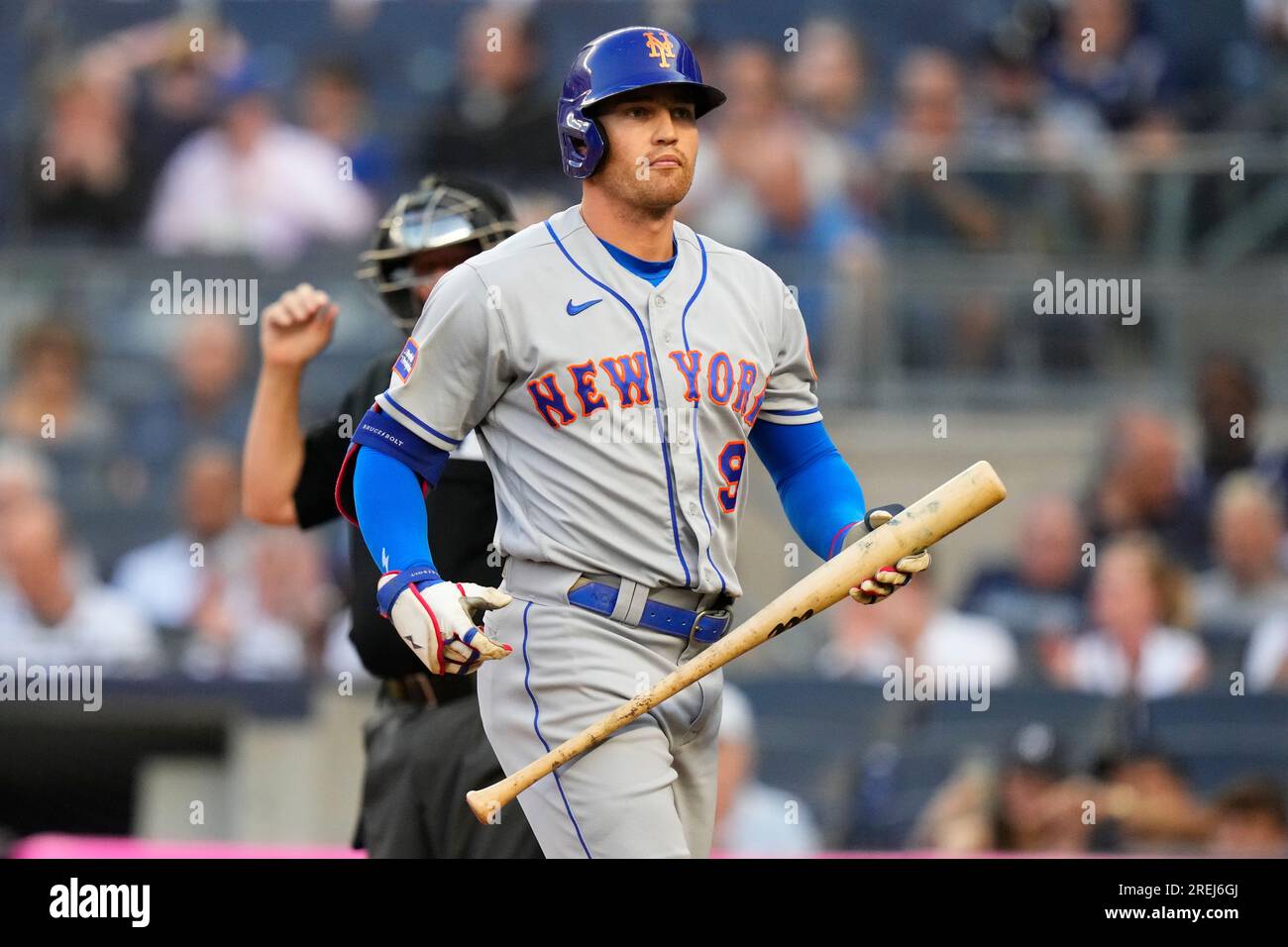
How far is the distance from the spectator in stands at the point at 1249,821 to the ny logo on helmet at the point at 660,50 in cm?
369

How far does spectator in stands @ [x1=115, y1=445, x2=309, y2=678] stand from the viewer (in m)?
7.80

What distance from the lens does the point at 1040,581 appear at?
778 centimetres

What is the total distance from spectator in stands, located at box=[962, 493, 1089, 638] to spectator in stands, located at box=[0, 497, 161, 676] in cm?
306

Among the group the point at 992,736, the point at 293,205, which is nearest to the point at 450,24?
the point at 293,205

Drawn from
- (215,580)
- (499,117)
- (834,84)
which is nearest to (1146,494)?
(834,84)

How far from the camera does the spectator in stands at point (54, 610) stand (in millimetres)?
7492

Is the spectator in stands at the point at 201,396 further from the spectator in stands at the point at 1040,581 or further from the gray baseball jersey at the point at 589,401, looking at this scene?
the gray baseball jersey at the point at 589,401

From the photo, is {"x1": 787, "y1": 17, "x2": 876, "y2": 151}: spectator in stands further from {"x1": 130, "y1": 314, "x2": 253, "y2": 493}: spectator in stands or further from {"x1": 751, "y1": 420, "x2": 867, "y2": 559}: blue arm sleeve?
{"x1": 751, "y1": 420, "x2": 867, "y2": 559}: blue arm sleeve

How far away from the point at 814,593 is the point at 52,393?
5624mm

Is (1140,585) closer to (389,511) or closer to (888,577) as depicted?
(888,577)

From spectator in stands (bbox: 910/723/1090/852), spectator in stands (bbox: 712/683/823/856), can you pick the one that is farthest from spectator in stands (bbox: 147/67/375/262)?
spectator in stands (bbox: 910/723/1090/852)

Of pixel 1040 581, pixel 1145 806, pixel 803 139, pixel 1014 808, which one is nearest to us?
pixel 1014 808

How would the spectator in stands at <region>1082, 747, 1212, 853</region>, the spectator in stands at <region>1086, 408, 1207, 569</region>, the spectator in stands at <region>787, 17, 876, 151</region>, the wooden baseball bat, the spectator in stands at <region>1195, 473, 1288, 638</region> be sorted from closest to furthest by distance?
the wooden baseball bat < the spectator in stands at <region>1082, 747, 1212, 853</region> < the spectator in stands at <region>1195, 473, 1288, 638</region> < the spectator in stands at <region>1086, 408, 1207, 569</region> < the spectator in stands at <region>787, 17, 876, 151</region>
